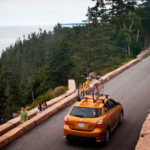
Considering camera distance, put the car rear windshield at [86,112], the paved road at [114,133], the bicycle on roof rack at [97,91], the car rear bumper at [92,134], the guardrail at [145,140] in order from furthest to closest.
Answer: the bicycle on roof rack at [97,91]
the paved road at [114,133]
the car rear windshield at [86,112]
the car rear bumper at [92,134]
the guardrail at [145,140]

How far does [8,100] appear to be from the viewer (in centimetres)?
6378

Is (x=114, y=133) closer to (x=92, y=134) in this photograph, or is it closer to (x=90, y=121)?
(x=92, y=134)

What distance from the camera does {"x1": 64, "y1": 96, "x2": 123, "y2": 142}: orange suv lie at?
900 centimetres

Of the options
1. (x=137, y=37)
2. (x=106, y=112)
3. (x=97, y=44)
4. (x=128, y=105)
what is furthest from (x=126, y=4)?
(x=106, y=112)

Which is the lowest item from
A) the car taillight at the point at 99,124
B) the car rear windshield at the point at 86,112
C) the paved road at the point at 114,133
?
the paved road at the point at 114,133

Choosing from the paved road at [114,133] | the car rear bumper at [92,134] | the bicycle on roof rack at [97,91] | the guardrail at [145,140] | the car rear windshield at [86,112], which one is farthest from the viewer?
the bicycle on roof rack at [97,91]

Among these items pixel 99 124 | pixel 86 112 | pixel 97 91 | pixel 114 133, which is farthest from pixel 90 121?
pixel 97 91

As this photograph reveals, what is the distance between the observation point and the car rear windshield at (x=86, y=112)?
364 inches

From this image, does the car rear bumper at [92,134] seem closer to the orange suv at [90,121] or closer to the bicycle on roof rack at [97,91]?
the orange suv at [90,121]

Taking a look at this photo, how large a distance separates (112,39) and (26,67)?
66.8 m

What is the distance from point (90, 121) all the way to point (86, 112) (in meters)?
0.46

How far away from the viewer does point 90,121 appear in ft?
29.6

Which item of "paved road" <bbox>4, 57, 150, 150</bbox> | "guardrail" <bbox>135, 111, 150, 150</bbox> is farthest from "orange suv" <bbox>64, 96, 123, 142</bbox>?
"guardrail" <bbox>135, 111, 150, 150</bbox>

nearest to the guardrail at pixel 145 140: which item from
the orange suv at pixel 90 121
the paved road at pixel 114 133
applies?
the paved road at pixel 114 133
